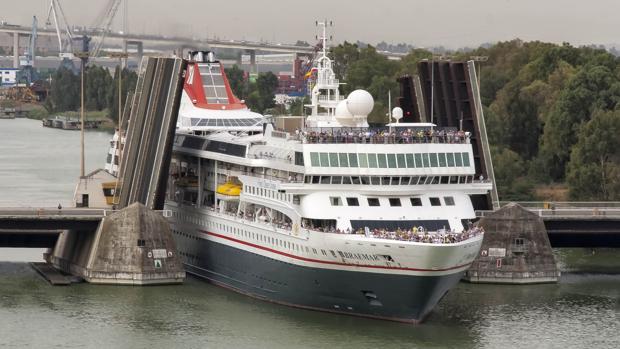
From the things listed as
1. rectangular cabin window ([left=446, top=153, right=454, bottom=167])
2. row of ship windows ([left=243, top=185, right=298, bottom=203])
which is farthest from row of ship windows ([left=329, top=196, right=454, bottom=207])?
row of ship windows ([left=243, top=185, right=298, bottom=203])

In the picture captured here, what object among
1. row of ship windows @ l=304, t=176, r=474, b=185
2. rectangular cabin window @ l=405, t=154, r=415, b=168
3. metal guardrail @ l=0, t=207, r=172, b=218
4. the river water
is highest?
rectangular cabin window @ l=405, t=154, r=415, b=168

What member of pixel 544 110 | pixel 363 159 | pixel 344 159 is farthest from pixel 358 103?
pixel 544 110

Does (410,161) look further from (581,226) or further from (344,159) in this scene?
(581,226)

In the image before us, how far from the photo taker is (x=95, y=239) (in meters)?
76.9

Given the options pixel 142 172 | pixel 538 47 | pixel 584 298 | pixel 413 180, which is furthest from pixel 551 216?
pixel 538 47

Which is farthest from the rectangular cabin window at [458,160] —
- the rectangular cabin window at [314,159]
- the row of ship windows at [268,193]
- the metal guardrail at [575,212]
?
the metal guardrail at [575,212]

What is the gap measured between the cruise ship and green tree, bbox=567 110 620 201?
2865cm

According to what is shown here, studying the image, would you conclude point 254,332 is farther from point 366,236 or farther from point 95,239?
point 95,239

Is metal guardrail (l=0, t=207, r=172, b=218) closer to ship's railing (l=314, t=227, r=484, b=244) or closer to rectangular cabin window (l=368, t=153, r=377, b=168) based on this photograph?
rectangular cabin window (l=368, t=153, r=377, b=168)

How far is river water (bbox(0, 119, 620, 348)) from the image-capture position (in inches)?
2559

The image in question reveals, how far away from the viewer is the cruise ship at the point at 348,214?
219 feet

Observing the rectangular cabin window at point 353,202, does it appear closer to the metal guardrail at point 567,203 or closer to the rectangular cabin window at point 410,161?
the rectangular cabin window at point 410,161

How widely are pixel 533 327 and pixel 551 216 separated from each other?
44.6 feet

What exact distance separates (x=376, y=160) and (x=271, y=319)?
7.55 m
